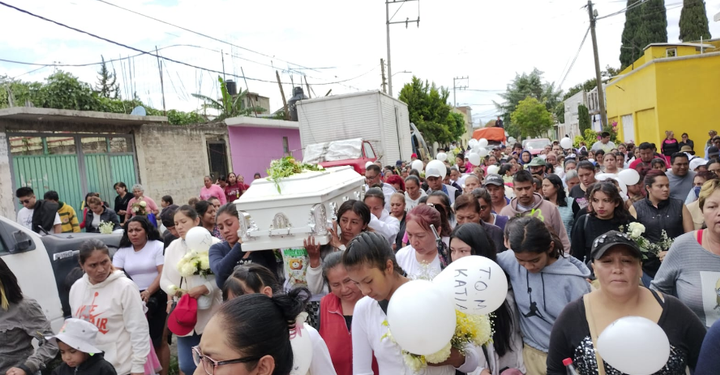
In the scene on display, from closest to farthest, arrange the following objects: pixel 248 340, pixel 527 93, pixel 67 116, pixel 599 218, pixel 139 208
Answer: pixel 248 340, pixel 599 218, pixel 139 208, pixel 67 116, pixel 527 93

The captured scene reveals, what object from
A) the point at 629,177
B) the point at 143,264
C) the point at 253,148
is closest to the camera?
the point at 143,264

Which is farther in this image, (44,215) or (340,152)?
(340,152)

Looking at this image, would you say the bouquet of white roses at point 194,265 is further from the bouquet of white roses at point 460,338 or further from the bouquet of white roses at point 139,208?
the bouquet of white roses at point 139,208

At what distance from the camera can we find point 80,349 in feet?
11.5

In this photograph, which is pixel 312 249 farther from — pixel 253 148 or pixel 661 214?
pixel 253 148

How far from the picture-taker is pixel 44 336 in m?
3.77

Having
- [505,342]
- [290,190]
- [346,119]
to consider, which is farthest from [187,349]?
[346,119]

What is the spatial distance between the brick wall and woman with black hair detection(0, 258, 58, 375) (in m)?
10.6

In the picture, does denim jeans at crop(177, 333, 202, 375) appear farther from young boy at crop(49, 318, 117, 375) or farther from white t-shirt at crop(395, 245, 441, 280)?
white t-shirt at crop(395, 245, 441, 280)

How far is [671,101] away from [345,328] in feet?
61.4

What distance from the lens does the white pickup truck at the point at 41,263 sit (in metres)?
5.14

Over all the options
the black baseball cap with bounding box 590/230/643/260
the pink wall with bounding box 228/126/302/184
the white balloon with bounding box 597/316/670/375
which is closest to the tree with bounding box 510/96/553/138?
the pink wall with bounding box 228/126/302/184

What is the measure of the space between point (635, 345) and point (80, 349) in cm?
325

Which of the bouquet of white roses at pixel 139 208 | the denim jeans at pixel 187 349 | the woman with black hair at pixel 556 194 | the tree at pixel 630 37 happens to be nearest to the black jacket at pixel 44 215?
the bouquet of white roses at pixel 139 208
